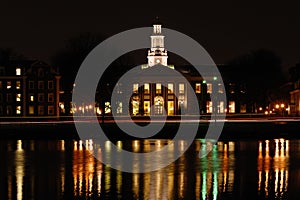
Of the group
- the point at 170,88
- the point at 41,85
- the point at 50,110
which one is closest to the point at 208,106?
the point at 170,88

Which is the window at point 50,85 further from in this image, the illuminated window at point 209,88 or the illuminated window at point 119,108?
the illuminated window at point 209,88

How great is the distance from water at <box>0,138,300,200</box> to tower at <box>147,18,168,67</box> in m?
126

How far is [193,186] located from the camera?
2025cm

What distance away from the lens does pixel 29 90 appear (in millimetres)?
111625

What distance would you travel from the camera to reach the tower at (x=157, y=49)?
158 m

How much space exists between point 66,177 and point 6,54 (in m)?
99.3

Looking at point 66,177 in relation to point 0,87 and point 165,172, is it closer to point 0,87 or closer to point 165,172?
point 165,172

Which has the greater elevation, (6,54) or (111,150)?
(6,54)

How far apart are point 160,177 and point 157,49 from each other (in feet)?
453

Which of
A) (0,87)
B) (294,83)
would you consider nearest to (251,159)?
(0,87)

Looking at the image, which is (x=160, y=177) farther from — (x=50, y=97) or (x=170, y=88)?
(x=170, y=88)

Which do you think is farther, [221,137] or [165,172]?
[221,137]

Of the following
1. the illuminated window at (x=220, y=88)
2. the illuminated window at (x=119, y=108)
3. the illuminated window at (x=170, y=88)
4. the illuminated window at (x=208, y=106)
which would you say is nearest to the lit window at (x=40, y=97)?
the illuminated window at (x=119, y=108)

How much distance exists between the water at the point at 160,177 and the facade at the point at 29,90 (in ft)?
259
